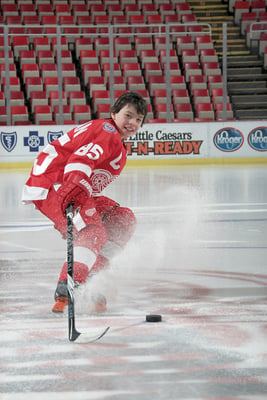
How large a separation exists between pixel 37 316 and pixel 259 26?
13921 millimetres

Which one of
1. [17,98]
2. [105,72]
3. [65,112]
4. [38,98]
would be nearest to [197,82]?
[105,72]

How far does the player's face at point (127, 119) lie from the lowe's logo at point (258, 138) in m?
10.3

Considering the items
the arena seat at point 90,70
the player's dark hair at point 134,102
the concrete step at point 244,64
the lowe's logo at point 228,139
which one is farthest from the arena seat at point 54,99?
the player's dark hair at point 134,102

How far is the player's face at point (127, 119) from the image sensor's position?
2.83m

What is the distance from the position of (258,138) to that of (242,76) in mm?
2686

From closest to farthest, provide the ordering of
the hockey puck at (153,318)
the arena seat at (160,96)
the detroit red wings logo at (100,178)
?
the hockey puck at (153,318) < the detroit red wings logo at (100,178) < the arena seat at (160,96)

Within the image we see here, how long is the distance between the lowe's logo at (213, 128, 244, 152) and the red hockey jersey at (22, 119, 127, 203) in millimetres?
10030

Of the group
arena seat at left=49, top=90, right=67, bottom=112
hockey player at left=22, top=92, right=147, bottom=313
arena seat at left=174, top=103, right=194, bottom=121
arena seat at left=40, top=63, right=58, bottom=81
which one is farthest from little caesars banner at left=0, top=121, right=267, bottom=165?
hockey player at left=22, top=92, right=147, bottom=313

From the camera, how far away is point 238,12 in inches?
663

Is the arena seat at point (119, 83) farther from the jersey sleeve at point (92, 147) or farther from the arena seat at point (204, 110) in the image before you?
the jersey sleeve at point (92, 147)

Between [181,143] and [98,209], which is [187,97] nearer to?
[181,143]

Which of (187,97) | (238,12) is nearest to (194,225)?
(187,97)

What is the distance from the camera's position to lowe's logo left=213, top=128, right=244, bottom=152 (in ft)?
42.3

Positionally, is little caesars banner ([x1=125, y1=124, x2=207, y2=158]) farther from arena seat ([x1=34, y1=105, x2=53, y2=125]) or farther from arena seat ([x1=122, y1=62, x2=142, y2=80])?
arena seat ([x1=122, y1=62, x2=142, y2=80])
